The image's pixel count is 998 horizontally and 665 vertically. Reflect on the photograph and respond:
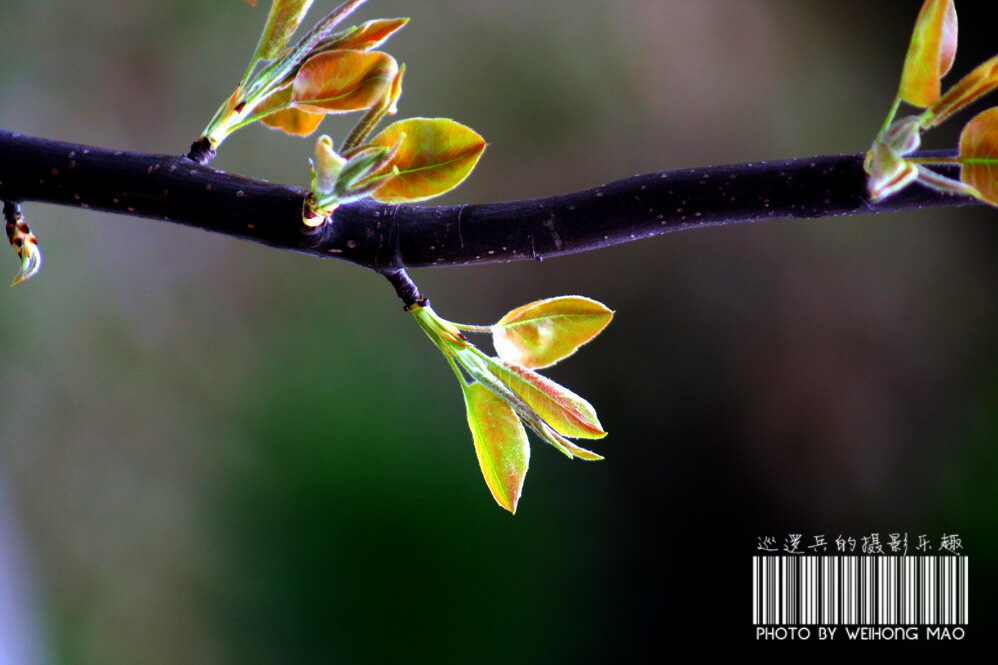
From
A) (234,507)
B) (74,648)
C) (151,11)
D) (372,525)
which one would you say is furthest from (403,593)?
(151,11)

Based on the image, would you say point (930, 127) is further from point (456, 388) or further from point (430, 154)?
point (456, 388)

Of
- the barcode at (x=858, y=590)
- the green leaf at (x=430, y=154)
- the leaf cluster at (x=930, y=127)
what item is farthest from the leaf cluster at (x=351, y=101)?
the barcode at (x=858, y=590)

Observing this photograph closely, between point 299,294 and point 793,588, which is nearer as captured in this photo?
point 793,588

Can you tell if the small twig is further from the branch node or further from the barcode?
the barcode

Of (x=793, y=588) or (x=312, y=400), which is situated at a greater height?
(x=312, y=400)

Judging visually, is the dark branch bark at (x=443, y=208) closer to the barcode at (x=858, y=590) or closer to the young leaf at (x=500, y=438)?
the young leaf at (x=500, y=438)

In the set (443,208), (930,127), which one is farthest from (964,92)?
(443,208)

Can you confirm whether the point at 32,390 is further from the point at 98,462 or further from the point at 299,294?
the point at 299,294
